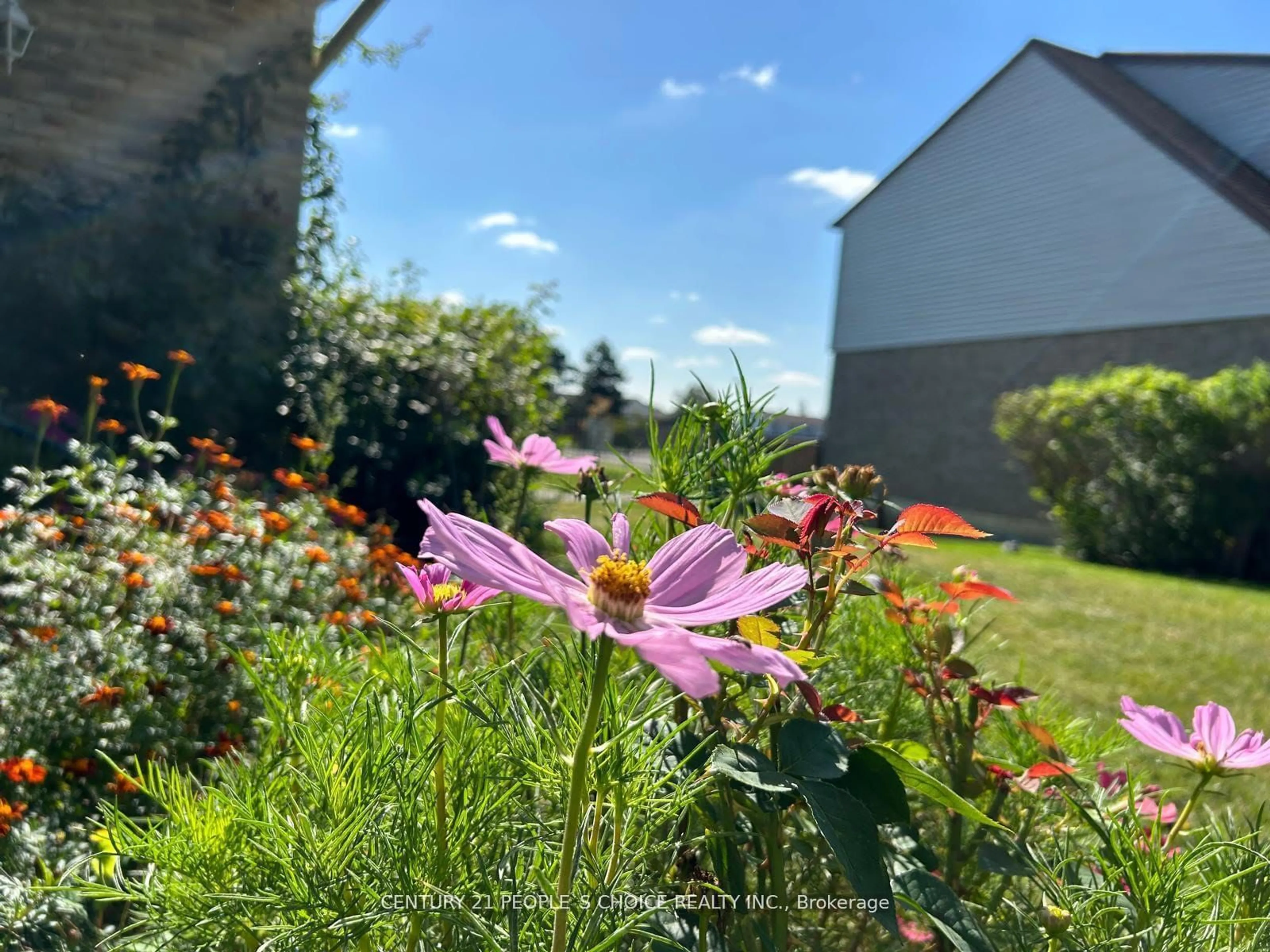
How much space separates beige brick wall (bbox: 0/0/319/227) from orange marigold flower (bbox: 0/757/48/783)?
4.82m

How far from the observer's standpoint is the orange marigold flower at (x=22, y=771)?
124 cm

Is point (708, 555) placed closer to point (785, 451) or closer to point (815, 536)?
point (815, 536)

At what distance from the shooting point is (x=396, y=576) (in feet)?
7.22

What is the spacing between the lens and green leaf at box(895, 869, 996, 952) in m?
0.58

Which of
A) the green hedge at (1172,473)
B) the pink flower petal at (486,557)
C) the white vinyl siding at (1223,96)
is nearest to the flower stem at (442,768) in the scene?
the pink flower petal at (486,557)

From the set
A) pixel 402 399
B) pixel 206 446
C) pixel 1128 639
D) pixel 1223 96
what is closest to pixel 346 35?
pixel 402 399

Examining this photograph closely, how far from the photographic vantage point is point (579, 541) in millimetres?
563

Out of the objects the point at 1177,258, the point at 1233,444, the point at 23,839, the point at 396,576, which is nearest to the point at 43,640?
the point at 23,839

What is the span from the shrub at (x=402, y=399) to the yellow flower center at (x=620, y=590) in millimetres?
3776

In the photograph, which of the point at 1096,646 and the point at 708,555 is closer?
the point at 708,555

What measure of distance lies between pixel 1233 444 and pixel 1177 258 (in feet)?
16.4

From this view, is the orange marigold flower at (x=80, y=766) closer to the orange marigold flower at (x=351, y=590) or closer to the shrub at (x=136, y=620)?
the shrub at (x=136, y=620)

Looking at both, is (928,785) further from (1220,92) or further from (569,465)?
(1220,92)

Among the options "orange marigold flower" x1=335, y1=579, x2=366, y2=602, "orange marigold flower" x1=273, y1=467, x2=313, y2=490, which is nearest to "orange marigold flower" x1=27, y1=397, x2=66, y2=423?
"orange marigold flower" x1=273, y1=467, x2=313, y2=490
